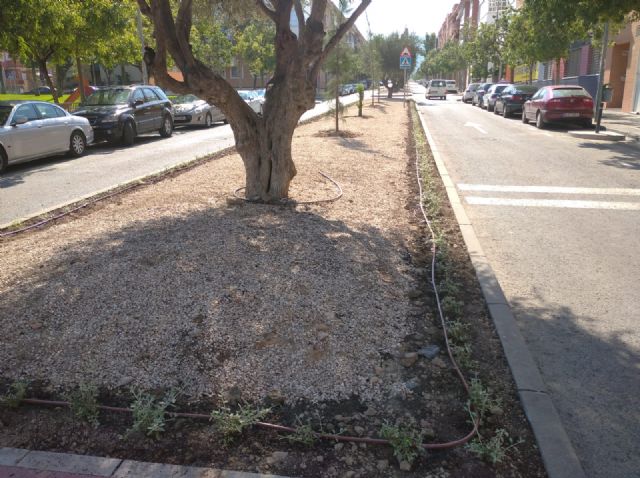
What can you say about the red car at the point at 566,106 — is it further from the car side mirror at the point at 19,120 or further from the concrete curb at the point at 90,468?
the concrete curb at the point at 90,468

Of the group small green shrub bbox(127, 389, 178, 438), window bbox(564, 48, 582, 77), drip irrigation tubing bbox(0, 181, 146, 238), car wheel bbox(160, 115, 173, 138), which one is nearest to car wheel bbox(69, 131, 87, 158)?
car wheel bbox(160, 115, 173, 138)

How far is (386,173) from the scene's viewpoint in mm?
10781

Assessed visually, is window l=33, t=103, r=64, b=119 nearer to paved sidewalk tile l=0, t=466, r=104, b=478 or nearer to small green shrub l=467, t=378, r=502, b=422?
paved sidewalk tile l=0, t=466, r=104, b=478

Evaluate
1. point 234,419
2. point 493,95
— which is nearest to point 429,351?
point 234,419

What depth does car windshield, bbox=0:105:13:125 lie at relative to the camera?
11781 millimetres

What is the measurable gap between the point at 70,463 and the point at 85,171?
33.1 feet

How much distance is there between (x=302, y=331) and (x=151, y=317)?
110 cm

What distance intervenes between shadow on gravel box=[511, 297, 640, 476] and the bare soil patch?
0.31m

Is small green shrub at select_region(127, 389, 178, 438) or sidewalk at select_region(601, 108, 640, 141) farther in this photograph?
sidewalk at select_region(601, 108, 640, 141)

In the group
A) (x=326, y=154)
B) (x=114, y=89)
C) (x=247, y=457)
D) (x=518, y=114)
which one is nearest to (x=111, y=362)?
(x=247, y=457)

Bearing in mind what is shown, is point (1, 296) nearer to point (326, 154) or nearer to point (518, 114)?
point (326, 154)

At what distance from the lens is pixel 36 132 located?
12.4m

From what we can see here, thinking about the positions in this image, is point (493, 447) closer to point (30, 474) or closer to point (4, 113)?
point (30, 474)

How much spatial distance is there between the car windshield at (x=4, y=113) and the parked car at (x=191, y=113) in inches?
346
